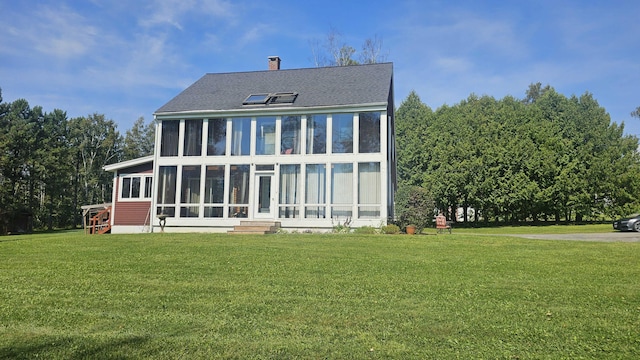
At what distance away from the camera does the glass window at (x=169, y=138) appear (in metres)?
19.3

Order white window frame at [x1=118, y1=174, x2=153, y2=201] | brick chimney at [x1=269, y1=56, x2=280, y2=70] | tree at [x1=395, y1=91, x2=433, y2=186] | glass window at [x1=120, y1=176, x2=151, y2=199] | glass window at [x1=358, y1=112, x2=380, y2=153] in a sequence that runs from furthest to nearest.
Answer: tree at [x1=395, y1=91, x2=433, y2=186], brick chimney at [x1=269, y1=56, x2=280, y2=70], glass window at [x1=120, y1=176, x2=151, y2=199], white window frame at [x1=118, y1=174, x2=153, y2=201], glass window at [x1=358, y1=112, x2=380, y2=153]

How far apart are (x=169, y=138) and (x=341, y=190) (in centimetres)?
847

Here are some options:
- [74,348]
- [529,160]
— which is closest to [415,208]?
[74,348]

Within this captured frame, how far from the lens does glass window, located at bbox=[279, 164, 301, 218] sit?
697 inches

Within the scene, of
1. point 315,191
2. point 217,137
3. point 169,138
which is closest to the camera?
point 315,191

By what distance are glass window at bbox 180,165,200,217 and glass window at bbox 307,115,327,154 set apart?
5212mm

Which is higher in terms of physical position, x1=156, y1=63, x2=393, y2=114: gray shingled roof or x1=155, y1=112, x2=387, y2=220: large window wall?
x1=156, y1=63, x2=393, y2=114: gray shingled roof

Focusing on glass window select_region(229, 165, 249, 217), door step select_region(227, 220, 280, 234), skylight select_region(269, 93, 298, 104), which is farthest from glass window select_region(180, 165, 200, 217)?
skylight select_region(269, 93, 298, 104)

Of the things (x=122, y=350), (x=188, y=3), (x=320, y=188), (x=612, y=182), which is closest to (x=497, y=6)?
(x=320, y=188)

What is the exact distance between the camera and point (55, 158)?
4084 centimetres

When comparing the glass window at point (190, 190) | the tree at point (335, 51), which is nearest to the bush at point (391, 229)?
the glass window at point (190, 190)

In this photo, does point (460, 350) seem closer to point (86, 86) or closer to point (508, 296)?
point (508, 296)

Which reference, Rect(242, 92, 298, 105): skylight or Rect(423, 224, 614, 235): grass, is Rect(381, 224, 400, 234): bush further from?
Rect(242, 92, 298, 105): skylight

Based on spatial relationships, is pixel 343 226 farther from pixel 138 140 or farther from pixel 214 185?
pixel 138 140
